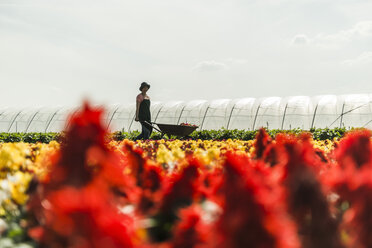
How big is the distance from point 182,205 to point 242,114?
23274 millimetres

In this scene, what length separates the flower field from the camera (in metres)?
1.02

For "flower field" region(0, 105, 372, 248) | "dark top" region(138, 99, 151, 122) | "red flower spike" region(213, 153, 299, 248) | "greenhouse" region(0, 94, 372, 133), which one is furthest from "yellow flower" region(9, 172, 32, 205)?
"greenhouse" region(0, 94, 372, 133)

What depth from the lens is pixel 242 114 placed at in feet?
81.2

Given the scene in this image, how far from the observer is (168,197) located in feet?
5.59

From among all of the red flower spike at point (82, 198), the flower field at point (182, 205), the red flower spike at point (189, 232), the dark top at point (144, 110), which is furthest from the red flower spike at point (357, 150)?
the dark top at point (144, 110)

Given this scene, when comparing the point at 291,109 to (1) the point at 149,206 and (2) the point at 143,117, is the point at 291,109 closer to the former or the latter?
(2) the point at 143,117

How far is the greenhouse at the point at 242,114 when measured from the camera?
2256cm

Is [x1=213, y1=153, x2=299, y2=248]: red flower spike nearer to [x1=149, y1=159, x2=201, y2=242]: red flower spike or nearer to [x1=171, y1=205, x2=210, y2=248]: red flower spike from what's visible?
[x1=171, y1=205, x2=210, y2=248]: red flower spike

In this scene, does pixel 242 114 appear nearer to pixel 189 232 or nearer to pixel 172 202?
pixel 172 202

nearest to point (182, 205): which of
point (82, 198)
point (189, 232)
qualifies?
point (189, 232)

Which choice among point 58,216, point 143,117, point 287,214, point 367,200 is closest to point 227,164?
point 287,214

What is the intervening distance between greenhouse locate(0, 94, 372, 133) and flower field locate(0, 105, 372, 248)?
1851 centimetres

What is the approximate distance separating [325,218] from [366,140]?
1.06 metres

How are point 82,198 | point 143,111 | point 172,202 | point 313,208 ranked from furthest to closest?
point 143,111, point 172,202, point 313,208, point 82,198
